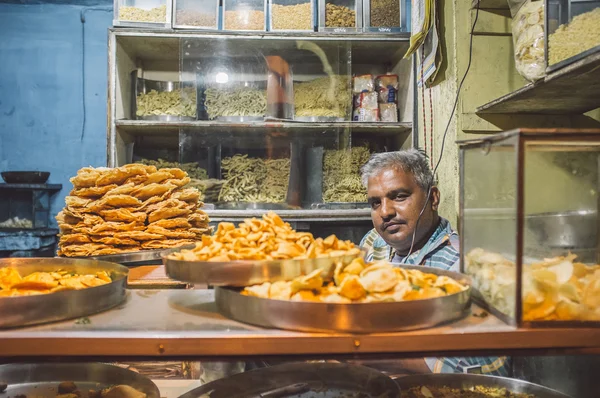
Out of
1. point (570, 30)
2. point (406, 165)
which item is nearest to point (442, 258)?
point (406, 165)

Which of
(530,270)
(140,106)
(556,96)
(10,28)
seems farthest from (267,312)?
(10,28)

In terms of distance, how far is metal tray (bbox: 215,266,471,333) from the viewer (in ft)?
2.94

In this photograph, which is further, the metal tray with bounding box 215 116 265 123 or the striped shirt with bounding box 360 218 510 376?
the metal tray with bounding box 215 116 265 123

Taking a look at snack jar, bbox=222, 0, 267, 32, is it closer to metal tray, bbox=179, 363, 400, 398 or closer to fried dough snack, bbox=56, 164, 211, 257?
fried dough snack, bbox=56, 164, 211, 257

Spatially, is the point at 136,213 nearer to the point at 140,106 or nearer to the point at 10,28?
the point at 140,106

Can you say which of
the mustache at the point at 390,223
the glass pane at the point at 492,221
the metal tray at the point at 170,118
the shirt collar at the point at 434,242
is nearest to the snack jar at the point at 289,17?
the metal tray at the point at 170,118

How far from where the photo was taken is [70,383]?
124 cm

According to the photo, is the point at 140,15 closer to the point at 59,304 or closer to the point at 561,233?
the point at 59,304

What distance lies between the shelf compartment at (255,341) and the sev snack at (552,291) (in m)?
0.03

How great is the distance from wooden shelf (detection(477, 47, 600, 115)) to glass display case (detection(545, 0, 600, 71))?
0.11 feet

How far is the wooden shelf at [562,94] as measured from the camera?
174cm

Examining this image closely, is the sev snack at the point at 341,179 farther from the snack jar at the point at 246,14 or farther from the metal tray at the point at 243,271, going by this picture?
the metal tray at the point at 243,271

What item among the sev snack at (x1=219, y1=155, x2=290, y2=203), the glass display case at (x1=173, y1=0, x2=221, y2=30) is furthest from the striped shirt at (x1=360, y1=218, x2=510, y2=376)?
the glass display case at (x1=173, y1=0, x2=221, y2=30)

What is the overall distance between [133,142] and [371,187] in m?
2.87
